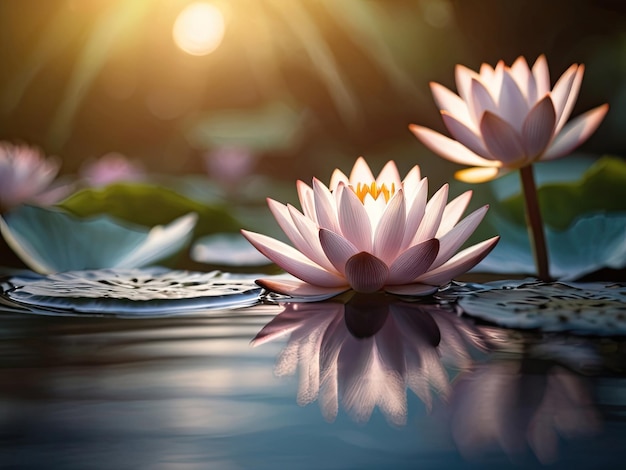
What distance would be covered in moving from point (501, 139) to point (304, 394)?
0.40 metres

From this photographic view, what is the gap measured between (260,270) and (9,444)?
0.53 m

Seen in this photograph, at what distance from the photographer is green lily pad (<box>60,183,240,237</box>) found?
3.08 feet

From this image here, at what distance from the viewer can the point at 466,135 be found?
688 millimetres

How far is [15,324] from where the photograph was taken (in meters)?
0.54

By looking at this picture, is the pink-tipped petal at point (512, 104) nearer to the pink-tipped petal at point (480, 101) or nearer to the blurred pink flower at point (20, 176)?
the pink-tipped petal at point (480, 101)

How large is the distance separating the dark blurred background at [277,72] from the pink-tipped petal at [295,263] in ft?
3.34

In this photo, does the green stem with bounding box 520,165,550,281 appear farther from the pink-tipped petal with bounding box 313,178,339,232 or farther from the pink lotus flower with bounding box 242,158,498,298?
the pink-tipped petal with bounding box 313,178,339,232

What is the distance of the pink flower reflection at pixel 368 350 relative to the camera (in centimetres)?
37

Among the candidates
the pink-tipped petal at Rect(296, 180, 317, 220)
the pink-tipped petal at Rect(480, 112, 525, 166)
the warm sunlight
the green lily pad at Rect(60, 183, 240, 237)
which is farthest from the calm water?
the warm sunlight

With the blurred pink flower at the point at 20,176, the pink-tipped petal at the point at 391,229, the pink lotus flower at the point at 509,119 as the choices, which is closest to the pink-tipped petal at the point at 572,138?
the pink lotus flower at the point at 509,119

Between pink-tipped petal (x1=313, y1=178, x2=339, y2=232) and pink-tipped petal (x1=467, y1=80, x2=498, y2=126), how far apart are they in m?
0.20

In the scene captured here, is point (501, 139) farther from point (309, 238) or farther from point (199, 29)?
point (199, 29)

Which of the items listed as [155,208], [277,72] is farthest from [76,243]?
[277,72]

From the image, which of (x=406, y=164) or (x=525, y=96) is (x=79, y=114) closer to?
(x=406, y=164)
